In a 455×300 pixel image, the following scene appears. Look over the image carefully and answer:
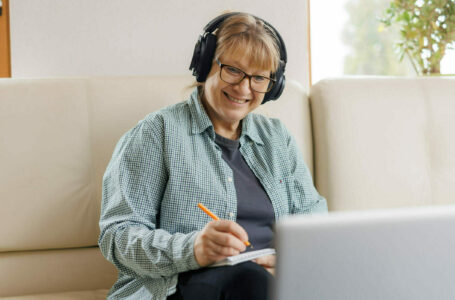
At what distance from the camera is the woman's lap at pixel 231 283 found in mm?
906

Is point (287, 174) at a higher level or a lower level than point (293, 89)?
lower

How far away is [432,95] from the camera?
174cm

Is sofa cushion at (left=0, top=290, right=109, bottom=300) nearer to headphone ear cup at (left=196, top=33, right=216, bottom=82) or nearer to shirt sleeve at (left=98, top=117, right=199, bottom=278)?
shirt sleeve at (left=98, top=117, right=199, bottom=278)

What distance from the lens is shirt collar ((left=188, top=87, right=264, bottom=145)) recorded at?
133 centimetres

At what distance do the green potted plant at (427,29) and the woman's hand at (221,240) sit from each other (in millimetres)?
1501

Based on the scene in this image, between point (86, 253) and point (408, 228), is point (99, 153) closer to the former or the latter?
point (86, 253)

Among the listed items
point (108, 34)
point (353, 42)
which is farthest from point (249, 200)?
point (353, 42)

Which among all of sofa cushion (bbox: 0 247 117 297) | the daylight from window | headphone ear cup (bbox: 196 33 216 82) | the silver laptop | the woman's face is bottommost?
sofa cushion (bbox: 0 247 117 297)

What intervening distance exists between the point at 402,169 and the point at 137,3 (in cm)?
113

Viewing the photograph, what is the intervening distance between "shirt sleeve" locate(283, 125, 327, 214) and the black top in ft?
0.40

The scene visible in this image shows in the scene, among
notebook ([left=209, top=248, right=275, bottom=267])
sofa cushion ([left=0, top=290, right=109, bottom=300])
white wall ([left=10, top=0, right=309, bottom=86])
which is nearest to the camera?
notebook ([left=209, top=248, right=275, bottom=267])

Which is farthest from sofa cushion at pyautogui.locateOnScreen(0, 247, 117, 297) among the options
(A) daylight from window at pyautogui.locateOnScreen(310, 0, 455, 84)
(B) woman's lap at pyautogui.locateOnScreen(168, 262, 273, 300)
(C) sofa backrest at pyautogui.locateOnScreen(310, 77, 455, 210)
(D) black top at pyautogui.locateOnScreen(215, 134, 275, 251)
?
(A) daylight from window at pyautogui.locateOnScreen(310, 0, 455, 84)

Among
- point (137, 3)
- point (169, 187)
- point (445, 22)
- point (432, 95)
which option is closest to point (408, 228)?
point (169, 187)

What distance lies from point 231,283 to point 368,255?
408 millimetres
